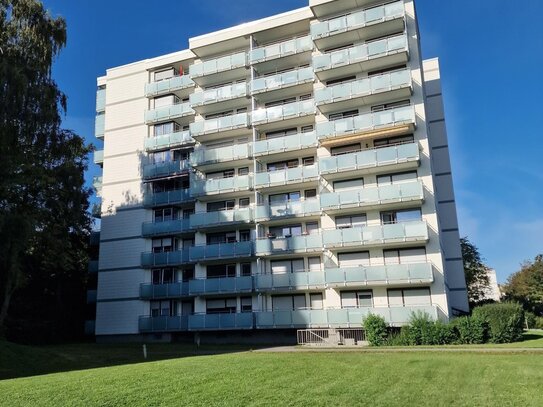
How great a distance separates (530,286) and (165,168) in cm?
5199

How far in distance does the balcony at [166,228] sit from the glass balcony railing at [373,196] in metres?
12.4

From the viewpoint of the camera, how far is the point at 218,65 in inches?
1635

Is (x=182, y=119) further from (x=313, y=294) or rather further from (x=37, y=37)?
(x=313, y=294)

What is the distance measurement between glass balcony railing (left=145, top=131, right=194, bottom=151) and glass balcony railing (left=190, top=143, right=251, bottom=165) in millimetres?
2797

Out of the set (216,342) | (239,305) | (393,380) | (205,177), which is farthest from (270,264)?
(393,380)

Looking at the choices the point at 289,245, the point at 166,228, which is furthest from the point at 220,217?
the point at 289,245

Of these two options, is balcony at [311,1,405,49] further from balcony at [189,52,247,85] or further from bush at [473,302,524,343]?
bush at [473,302,524,343]

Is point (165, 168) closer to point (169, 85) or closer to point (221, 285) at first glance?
point (169, 85)

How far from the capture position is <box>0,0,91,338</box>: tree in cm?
2908

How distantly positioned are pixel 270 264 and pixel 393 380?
2479 cm

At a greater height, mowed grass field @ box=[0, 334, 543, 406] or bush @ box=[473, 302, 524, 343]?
bush @ box=[473, 302, 524, 343]

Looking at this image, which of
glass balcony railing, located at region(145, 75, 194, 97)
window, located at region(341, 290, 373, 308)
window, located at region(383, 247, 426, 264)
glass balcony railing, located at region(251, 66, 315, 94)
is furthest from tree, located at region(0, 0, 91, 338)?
window, located at region(383, 247, 426, 264)

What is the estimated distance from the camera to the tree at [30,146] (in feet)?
95.4

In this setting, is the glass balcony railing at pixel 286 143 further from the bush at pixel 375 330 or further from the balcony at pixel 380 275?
the bush at pixel 375 330
